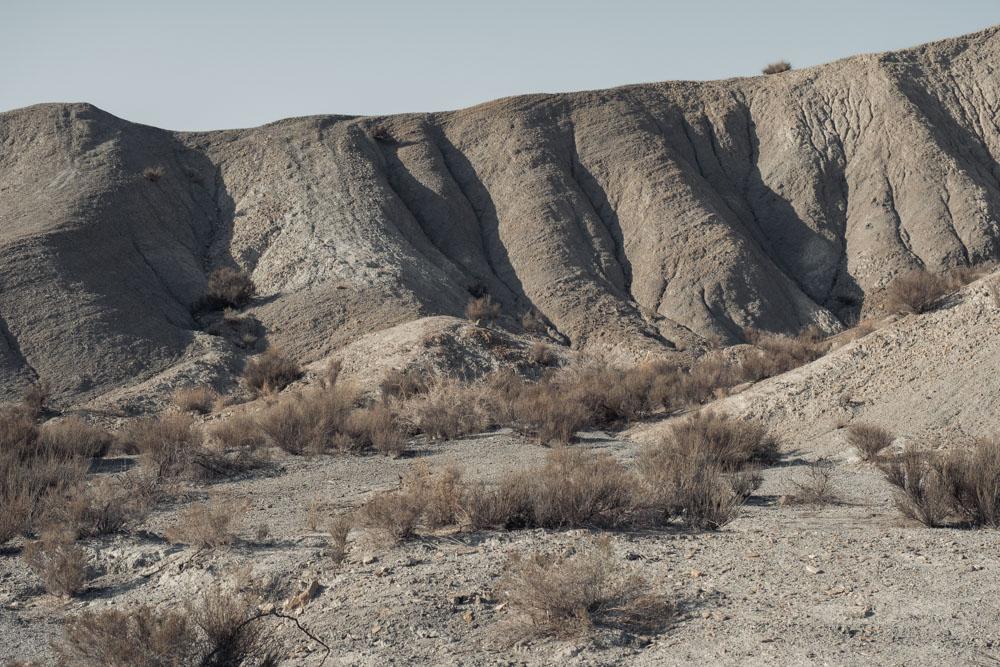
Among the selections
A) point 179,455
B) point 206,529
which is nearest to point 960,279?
point 179,455

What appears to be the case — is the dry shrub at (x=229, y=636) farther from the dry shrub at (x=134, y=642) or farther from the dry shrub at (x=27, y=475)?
the dry shrub at (x=27, y=475)

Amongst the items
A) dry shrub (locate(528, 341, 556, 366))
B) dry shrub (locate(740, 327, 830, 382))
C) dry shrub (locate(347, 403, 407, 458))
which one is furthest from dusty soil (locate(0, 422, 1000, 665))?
Answer: dry shrub (locate(528, 341, 556, 366))

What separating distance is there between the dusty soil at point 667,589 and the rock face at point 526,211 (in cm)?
1818

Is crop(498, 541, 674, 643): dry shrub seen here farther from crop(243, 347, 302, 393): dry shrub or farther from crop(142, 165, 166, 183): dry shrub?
crop(142, 165, 166, 183): dry shrub

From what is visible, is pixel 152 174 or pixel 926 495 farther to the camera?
pixel 152 174

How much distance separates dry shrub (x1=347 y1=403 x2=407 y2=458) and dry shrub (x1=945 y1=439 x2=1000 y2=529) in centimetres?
902

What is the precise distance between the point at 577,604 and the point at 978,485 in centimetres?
449

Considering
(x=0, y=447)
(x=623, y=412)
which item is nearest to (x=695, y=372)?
(x=623, y=412)

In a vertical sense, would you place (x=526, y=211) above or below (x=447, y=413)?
above

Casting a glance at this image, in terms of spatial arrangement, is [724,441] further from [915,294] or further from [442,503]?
[442,503]

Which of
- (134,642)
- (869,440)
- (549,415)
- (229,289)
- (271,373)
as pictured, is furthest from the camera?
(229,289)

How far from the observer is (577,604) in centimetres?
559

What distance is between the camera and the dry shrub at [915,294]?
1516 cm

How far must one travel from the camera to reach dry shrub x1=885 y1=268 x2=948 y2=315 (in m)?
15.2
